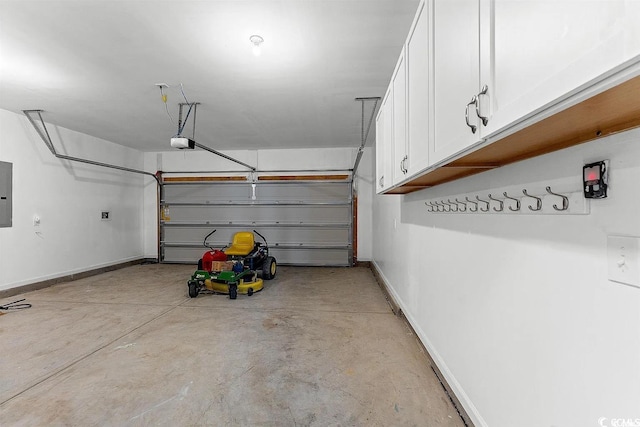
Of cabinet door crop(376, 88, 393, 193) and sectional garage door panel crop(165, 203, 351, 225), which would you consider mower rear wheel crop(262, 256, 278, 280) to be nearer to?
sectional garage door panel crop(165, 203, 351, 225)

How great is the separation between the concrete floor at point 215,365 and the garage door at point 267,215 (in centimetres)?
254

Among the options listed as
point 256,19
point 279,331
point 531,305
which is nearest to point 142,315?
point 279,331

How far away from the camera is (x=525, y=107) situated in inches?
28.1

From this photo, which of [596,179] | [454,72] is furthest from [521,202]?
[454,72]

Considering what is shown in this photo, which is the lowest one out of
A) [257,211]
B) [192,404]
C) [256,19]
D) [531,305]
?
[192,404]

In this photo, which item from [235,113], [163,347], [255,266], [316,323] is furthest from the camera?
[255,266]

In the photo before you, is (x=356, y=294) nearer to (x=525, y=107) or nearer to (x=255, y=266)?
(x=255, y=266)

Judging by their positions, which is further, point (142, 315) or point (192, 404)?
point (142, 315)

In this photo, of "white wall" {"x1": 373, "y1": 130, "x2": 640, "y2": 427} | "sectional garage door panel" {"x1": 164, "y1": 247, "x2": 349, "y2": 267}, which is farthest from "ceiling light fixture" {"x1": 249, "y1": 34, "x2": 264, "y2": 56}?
"sectional garage door panel" {"x1": 164, "y1": 247, "x2": 349, "y2": 267}

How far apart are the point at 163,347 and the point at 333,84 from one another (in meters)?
3.14

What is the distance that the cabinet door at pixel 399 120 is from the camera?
193cm

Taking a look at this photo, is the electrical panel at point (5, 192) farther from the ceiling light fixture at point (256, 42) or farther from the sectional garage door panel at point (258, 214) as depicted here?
the ceiling light fixture at point (256, 42)

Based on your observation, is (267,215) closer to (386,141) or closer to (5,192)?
(5,192)

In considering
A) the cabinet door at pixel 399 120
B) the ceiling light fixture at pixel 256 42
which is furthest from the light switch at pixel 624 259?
the ceiling light fixture at pixel 256 42
